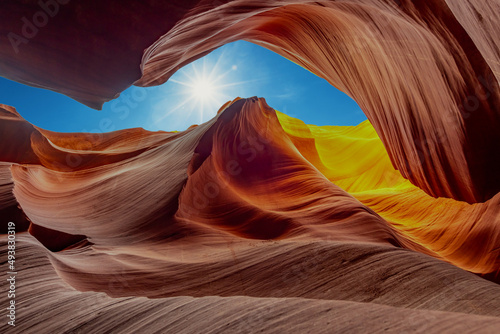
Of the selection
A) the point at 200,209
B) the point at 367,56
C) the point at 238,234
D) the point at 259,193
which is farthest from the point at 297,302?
the point at 367,56

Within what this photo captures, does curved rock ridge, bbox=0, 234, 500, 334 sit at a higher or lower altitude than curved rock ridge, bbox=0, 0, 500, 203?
lower

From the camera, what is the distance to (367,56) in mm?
6516

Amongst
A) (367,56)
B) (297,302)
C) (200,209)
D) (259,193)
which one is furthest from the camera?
(259,193)

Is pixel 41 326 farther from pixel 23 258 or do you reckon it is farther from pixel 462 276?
pixel 462 276

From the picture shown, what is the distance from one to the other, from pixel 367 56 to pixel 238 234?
4.57 metres

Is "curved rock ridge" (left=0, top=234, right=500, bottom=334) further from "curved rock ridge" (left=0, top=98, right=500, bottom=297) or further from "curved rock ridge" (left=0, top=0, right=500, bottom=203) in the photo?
"curved rock ridge" (left=0, top=0, right=500, bottom=203)

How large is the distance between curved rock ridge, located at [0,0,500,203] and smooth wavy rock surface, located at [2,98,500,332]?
1319 millimetres

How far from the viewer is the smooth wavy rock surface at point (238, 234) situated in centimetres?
221

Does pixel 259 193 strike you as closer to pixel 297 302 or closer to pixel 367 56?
pixel 367 56

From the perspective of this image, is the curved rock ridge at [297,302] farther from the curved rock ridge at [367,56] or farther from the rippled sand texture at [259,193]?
the curved rock ridge at [367,56]

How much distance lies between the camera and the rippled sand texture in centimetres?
203

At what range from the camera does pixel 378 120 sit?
7504mm

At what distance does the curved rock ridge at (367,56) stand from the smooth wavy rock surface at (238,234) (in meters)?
1.32

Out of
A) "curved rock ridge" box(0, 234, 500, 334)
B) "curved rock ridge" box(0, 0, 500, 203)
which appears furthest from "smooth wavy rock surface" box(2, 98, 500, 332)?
"curved rock ridge" box(0, 0, 500, 203)
